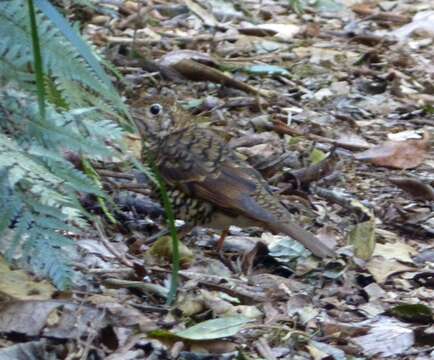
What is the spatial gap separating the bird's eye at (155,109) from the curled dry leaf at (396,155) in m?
1.19

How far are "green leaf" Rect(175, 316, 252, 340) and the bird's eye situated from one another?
177 centimetres

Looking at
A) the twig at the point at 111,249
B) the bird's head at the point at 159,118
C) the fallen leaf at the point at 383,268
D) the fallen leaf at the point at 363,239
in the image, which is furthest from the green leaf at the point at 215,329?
the bird's head at the point at 159,118

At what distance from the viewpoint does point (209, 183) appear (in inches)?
195

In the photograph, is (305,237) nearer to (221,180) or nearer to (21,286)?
(221,180)

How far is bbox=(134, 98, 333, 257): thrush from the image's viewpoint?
15.7ft

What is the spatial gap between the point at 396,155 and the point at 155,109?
138 centimetres

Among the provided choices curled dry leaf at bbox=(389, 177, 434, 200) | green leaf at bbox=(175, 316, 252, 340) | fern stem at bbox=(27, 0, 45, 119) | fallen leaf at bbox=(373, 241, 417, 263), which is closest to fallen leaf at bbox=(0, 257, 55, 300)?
green leaf at bbox=(175, 316, 252, 340)

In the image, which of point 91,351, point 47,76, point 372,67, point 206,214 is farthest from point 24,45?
point 372,67

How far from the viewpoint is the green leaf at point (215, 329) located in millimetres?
3635

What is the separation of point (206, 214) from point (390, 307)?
0.89 metres

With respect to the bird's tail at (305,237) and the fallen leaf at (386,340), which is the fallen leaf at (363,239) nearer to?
the bird's tail at (305,237)

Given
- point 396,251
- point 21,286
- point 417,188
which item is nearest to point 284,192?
point 417,188

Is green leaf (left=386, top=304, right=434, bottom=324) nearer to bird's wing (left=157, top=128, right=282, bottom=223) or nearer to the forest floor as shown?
the forest floor

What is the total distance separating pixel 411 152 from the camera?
6.13m
